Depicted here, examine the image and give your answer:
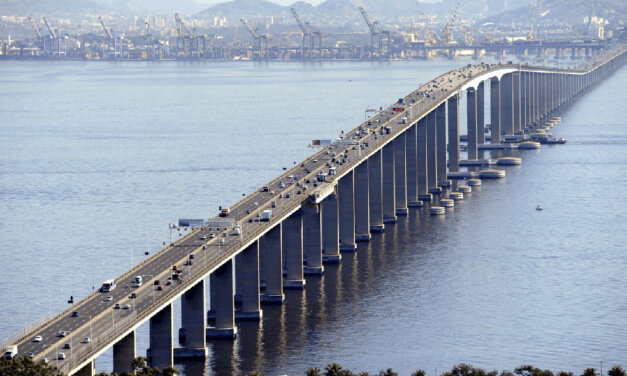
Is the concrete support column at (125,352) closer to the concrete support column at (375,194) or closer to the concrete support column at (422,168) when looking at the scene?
the concrete support column at (375,194)

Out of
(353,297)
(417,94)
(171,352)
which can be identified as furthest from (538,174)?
(171,352)

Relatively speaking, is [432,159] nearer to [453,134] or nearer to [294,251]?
[453,134]

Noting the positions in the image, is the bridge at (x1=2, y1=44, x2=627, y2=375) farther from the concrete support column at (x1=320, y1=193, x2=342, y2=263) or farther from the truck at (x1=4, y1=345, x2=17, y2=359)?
the truck at (x1=4, y1=345, x2=17, y2=359)

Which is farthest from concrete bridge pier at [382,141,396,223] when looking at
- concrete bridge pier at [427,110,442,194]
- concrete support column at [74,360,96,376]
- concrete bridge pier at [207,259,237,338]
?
concrete support column at [74,360,96,376]

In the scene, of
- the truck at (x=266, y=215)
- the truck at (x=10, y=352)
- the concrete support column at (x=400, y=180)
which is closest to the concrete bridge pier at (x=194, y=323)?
the truck at (x=266, y=215)

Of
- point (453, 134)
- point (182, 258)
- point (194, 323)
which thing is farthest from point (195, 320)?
point (453, 134)
